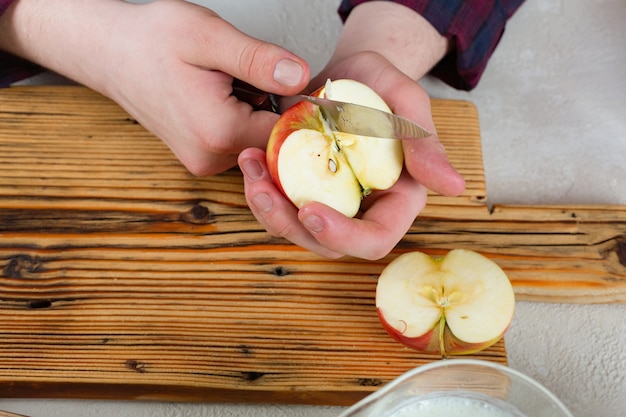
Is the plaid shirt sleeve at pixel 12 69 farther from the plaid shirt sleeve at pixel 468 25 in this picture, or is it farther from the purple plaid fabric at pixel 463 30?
the plaid shirt sleeve at pixel 468 25

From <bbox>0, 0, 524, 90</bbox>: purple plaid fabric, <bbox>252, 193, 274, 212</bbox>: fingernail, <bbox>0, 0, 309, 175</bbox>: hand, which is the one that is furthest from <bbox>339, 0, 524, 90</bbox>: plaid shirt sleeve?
<bbox>252, 193, 274, 212</bbox>: fingernail

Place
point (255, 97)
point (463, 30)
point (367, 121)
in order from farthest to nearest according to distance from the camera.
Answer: point (463, 30) → point (255, 97) → point (367, 121)

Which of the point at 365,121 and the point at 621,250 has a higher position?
the point at 621,250

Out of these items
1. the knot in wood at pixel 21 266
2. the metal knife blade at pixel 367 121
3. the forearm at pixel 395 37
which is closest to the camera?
the metal knife blade at pixel 367 121

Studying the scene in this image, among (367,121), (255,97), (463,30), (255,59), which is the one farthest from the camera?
(463,30)

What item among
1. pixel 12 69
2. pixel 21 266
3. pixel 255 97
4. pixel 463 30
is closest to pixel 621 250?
pixel 463 30

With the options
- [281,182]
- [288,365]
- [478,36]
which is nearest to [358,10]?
[478,36]

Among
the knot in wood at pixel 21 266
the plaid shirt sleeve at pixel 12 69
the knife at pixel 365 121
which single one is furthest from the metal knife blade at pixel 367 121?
the plaid shirt sleeve at pixel 12 69

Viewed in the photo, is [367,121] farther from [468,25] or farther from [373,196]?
[468,25]
